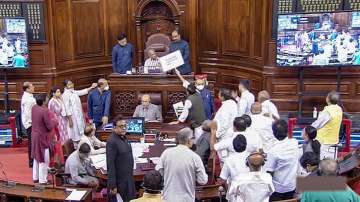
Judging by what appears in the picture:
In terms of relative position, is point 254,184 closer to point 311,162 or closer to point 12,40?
point 311,162

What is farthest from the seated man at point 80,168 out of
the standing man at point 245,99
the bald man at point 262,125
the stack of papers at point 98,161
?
the standing man at point 245,99

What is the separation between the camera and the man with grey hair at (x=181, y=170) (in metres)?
5.25

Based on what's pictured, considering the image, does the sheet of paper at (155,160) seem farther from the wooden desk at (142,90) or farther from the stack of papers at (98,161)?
the wooden desk at (142,90)

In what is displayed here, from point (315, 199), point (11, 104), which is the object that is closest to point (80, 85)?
point (11, 104)

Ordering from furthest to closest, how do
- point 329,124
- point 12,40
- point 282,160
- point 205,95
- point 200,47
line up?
point 200,47, point 12,40, point 205,95, point 329,124, point 282,160

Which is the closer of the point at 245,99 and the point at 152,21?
the point at 245,99

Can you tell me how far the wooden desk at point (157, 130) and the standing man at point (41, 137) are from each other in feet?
2.41

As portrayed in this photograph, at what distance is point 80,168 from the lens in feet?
21.6

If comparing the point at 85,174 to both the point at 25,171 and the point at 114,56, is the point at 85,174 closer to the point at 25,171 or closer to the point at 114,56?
the point at 25,171

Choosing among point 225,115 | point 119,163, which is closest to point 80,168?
point 119,163

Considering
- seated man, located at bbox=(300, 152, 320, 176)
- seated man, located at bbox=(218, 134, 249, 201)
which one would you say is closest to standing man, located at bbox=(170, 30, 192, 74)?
seated man, located at bbox=(218, 134, 249, 201)

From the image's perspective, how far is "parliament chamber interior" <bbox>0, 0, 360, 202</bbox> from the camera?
5.48m

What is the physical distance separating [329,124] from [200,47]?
16.9 ft

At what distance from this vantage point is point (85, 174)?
6621 millimetres
